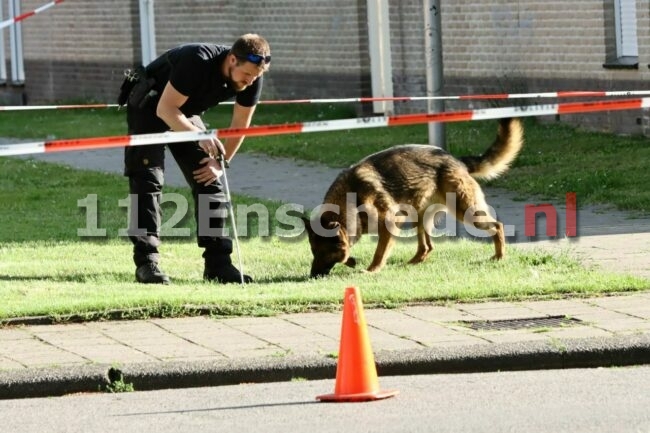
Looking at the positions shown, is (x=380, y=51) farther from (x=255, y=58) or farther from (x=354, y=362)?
(x=354, y=362)

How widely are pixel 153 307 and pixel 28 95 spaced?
24025 mm

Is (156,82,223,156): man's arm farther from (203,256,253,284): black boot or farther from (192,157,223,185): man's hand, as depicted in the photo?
(203,256,253,284): black boot

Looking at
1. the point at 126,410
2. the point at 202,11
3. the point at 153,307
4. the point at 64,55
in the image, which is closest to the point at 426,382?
the point at 126,410

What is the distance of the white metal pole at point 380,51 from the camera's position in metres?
22.1

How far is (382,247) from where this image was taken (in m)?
10.3

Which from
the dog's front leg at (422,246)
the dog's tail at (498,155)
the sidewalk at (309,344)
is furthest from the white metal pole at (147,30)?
the sidewalk at (309,344)

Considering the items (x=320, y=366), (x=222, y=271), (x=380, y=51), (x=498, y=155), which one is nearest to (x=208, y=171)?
(x=222, y=271)

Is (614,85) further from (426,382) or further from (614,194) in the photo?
(426,382)

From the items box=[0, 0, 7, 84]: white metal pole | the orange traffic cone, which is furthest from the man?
box=[0, 0, 7, 84]: white metal pole

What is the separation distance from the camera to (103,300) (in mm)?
8898

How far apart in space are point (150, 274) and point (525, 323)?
278 cm

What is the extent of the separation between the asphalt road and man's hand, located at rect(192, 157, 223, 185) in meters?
2.86

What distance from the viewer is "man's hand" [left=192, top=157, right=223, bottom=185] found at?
9977 millimetres

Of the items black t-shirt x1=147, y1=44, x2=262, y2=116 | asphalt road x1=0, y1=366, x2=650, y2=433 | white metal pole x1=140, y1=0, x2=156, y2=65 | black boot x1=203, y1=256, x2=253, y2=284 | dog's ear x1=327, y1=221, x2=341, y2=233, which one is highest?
white metal pole x1=140, y1=0, x2=156, y2=65
